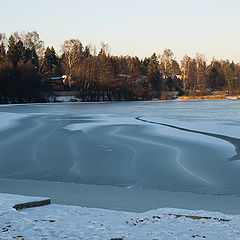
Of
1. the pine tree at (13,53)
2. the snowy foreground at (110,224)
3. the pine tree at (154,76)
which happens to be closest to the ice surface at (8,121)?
the snowy foreground at (110,224)

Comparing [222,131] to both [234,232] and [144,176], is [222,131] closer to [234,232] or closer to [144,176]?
[144,176]

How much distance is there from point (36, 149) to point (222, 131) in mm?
7079

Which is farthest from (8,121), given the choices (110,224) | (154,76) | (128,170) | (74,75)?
(154,76)

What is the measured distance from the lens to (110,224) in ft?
12.2

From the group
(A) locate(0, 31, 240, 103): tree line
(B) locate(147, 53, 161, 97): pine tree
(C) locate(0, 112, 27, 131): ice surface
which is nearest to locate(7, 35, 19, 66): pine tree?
(A) locate(0, 31, 240, 103): tree line

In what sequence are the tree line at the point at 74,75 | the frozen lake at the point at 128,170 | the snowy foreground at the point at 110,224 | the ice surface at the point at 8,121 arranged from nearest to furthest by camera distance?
the snowy foreground at the point at 110,224
the frozen lake at the point at 128,170
the ice surface at the point at 8,121
the tree line at the point at 74,75

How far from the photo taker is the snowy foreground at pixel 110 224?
11.2 feet

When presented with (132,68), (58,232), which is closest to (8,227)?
(58,232)

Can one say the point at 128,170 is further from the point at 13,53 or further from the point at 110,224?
the point at 13,53

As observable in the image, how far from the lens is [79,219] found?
3900 millimetres

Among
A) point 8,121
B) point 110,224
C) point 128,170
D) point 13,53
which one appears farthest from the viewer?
point 13,53

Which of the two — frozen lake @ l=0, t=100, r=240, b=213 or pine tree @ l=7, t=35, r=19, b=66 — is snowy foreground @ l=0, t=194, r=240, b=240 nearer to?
frozen lake @ l=0, t=100, r=240, b=213

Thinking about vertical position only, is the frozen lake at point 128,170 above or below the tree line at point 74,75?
below

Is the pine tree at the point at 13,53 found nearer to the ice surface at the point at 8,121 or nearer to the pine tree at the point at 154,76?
the pine tree at the point at 154,76
